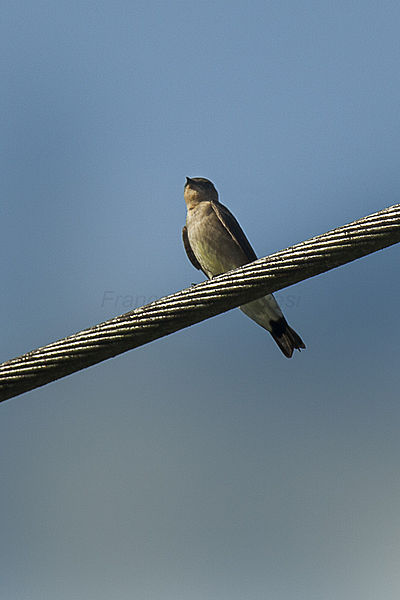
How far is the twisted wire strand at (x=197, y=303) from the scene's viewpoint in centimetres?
255

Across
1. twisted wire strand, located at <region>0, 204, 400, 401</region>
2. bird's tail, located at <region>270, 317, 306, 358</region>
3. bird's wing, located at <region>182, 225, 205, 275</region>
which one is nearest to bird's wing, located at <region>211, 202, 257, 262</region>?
bird's wing, located at <region>182, 225, 205, 275</region>

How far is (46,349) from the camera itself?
8.47 ft

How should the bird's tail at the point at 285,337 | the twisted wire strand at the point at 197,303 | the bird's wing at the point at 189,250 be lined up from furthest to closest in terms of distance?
the bird's wing at the point at 189,250, the bird's tail at the point at 285,337, the twisted wire strand at the point at 197,303

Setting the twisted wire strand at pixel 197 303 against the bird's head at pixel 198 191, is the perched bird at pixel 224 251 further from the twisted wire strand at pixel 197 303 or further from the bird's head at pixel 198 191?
the twisted wire strand at pixel 197 303

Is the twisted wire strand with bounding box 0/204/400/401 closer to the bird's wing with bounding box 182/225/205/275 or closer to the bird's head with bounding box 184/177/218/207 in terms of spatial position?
the bird's wing with bounding box 182/225/205/275

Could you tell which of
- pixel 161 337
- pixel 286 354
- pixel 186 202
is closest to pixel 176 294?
pixel 161 337

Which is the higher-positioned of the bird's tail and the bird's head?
the bird's head

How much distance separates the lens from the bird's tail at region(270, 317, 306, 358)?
7824 mm

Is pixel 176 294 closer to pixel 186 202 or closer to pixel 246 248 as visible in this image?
pixel 246 248

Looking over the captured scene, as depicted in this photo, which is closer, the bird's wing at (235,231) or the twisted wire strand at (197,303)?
the twisted wire strand at (197,303)

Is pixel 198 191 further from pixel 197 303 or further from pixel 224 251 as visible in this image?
pixel 197 303

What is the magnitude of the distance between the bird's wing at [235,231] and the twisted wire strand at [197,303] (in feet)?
18.2

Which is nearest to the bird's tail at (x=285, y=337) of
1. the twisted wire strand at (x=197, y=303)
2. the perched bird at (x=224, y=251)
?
the perched bird at (x=224, y=251)

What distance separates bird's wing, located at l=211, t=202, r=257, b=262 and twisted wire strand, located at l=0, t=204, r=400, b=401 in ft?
18.2
